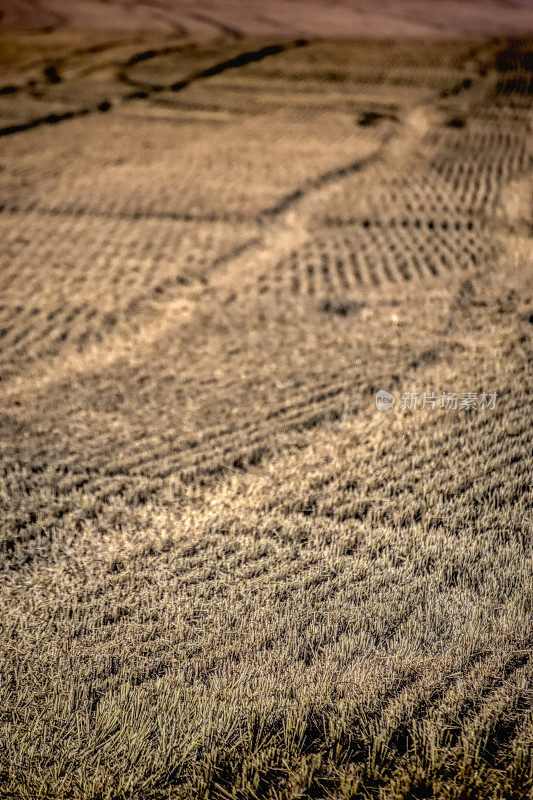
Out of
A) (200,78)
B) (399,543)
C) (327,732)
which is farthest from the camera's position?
(200,78)

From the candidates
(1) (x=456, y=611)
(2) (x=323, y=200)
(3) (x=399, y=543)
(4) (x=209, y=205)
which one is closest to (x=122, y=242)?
(4) (x=209, y=205)

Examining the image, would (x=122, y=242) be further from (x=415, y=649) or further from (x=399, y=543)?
(x=415, y=649)

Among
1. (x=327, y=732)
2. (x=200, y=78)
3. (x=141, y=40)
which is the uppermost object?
(x=141, y=40)

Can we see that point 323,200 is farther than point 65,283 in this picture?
Yes

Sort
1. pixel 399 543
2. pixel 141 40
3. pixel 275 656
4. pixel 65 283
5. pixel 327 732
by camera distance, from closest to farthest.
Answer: pixel 327 732 → pixel 275 656 → pixel 399 543 → pixel 65 283 → pixel 141 40

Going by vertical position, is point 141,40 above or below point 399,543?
above

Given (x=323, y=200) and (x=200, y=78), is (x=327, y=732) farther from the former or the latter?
(x=200, y=78)

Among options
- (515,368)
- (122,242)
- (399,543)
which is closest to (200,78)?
(122,242)
